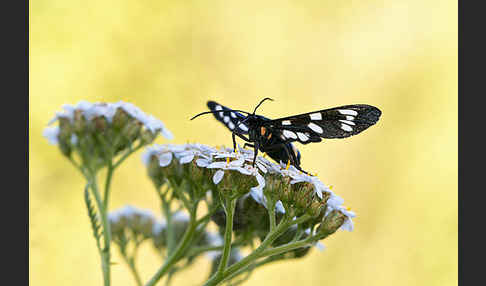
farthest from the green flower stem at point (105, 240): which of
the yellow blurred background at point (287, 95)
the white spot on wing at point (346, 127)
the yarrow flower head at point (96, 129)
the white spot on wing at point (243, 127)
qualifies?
the yellow blurred background at point (287, 95)

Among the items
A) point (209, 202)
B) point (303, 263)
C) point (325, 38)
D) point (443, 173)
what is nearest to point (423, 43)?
point (325, 38)

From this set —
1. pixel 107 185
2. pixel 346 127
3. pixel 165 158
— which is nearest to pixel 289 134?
pixel 346 127

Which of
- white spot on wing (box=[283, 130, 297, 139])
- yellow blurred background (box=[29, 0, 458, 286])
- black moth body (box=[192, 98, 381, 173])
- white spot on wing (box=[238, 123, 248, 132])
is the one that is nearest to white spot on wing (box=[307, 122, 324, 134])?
black moth body (box=[192, 98, 381, 173])

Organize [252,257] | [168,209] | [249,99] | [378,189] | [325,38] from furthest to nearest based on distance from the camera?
[325,38] < [249,99] < [378,189] < [168,209] < [252,257]

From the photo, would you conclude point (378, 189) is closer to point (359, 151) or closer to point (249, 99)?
point (359, 151)

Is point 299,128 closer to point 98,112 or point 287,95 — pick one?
point 98,112
